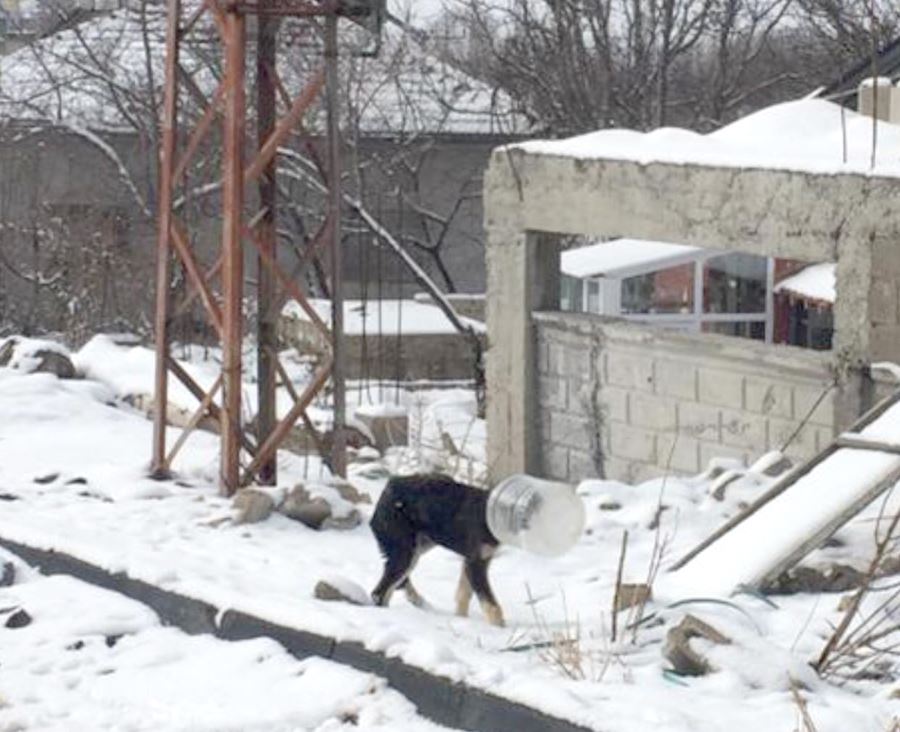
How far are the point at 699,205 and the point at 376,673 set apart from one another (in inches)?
295

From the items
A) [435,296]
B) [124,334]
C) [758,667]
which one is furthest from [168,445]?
[124,334]

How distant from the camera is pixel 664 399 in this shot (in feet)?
47.4

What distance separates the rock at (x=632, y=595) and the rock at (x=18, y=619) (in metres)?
2.41

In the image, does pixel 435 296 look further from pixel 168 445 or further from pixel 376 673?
pixel 376 673

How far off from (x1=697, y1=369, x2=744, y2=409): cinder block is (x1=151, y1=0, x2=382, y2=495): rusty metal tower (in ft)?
8.40

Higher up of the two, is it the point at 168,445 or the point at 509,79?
the point at 509,79

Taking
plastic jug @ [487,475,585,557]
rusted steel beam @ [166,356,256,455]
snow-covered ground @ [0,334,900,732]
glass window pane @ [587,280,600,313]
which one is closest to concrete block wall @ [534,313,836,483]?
snow-covered ground @ [0,334,900,732]

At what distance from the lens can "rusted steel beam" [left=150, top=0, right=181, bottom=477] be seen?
12492mm

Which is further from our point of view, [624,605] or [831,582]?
[831,582]

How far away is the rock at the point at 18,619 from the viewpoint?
8367 millimetres

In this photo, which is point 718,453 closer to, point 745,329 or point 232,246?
point 232,246

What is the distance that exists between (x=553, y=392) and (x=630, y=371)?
1.00 m

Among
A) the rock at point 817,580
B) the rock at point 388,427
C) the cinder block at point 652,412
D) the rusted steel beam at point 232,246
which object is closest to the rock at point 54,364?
the rock at point 388,427

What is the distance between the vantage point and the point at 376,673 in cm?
727
